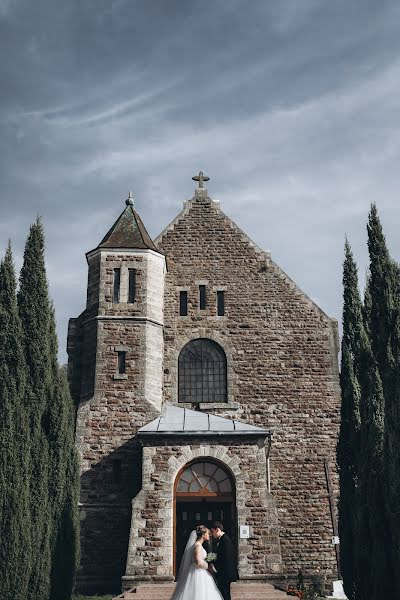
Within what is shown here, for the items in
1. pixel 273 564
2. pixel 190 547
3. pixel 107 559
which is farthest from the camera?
pixel 107 559

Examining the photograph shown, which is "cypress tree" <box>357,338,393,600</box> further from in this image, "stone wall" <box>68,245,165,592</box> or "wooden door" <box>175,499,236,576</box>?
"stone wall" <box>68,245,165,592</box>

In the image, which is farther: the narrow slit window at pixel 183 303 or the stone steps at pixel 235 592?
the narrow slit window at pixel 183 303

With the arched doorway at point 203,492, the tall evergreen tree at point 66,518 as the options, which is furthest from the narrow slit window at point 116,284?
the arched doorway at point 203,492

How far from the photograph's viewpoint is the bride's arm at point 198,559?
39.1 ft

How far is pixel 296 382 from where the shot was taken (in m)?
22.7

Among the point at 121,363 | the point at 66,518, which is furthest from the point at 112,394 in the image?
the point at 66,518

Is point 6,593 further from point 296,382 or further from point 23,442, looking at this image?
point 296,382

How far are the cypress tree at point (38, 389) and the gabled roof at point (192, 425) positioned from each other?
3.87 meters

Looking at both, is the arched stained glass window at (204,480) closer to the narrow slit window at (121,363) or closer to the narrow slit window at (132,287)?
the narrow slit window at (121,363)

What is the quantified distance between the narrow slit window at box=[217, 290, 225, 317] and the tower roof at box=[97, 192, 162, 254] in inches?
101

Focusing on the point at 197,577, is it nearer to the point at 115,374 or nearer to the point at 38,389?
the point at 38,389

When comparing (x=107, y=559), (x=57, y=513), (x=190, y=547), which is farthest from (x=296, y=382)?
(x=190, y=547)

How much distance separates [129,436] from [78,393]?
7.95 ft

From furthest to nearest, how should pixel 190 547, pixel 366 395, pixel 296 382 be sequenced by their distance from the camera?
pixel 296 382 < pixel 366 395 < pixel 190 547
